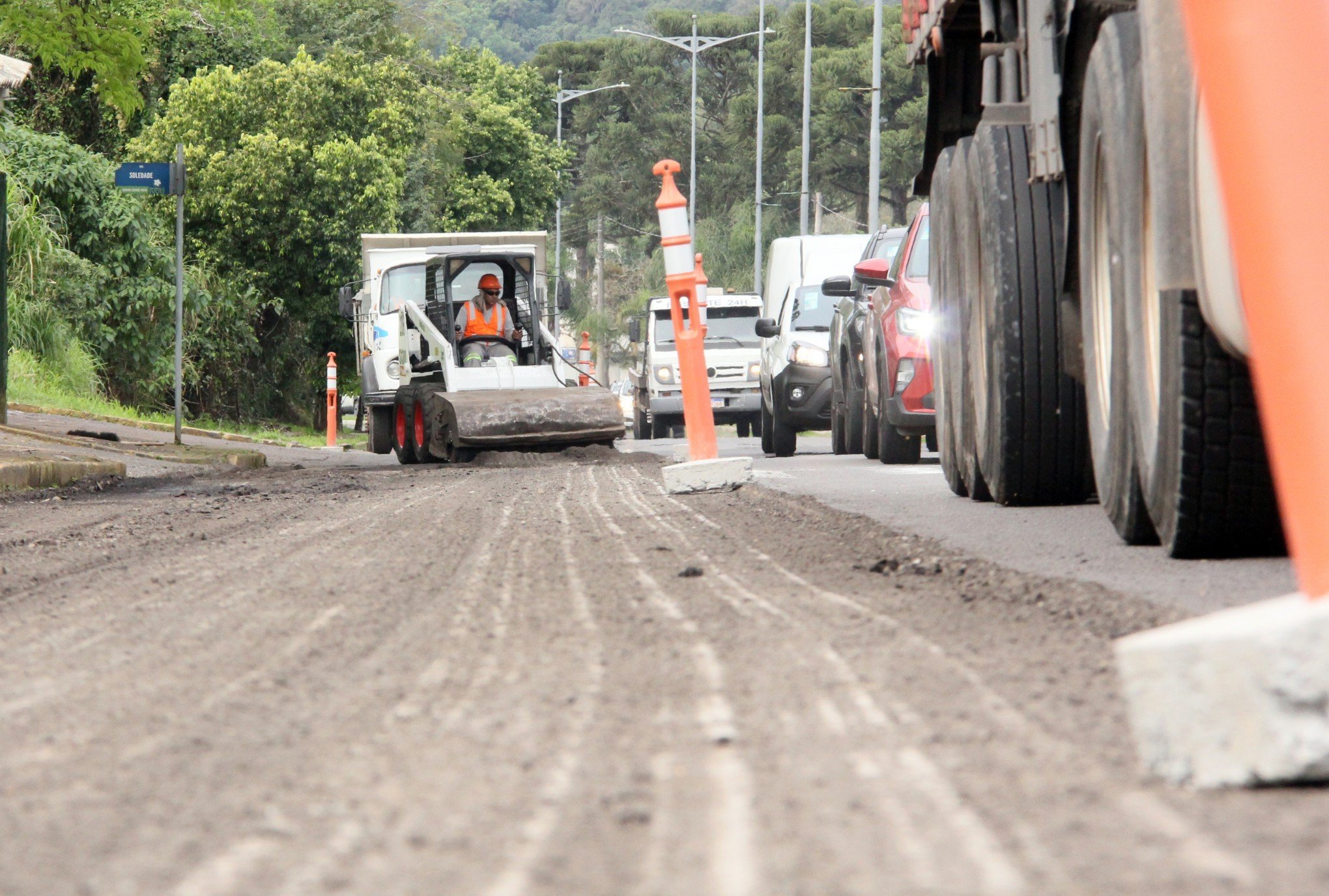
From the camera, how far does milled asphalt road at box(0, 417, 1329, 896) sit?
2062mm

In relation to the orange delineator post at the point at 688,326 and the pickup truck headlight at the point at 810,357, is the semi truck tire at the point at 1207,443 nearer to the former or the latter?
the orange delineator post at the point at 688,326

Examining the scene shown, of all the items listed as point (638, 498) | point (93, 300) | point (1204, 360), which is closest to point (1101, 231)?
point (1204, 360)

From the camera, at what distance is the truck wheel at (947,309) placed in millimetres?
8242

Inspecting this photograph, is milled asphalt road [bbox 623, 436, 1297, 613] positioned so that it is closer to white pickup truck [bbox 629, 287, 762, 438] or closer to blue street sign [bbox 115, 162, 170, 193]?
blue street sign [bbox 115, 162, 170, 193]

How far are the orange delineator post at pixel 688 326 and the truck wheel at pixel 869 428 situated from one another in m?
4.08

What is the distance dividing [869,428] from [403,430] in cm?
623

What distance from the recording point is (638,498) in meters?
8.91

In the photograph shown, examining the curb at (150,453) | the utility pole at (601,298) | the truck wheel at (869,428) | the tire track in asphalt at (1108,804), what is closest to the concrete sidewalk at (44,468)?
the curb at (150,453)

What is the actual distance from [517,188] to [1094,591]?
48052 mm

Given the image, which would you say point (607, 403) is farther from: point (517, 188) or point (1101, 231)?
point (517, 188)

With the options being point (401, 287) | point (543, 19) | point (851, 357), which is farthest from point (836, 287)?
point (543, 19)

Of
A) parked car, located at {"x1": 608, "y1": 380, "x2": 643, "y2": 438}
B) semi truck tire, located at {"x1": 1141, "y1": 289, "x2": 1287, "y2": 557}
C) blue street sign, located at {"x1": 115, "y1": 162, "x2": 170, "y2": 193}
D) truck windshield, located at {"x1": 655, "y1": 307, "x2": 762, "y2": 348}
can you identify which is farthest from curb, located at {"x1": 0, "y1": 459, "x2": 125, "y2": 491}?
parked car, located at {"x1": 608, "y1": 380, "x2": 643, "y2": 438}

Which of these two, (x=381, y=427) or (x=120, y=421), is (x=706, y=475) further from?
(x=120, y=421)

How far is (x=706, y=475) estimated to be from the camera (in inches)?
359
